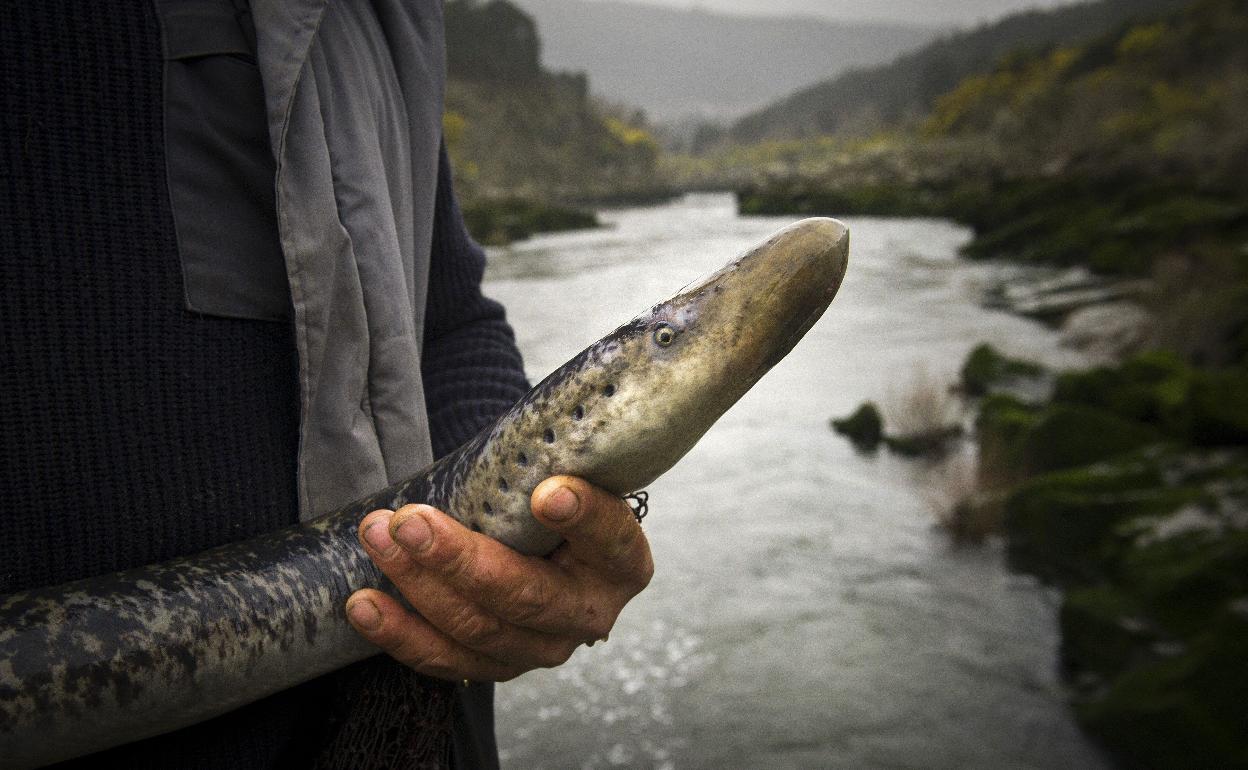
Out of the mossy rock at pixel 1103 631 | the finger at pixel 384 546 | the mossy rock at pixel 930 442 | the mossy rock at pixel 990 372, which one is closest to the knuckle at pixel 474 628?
the finger at pixel 384 546

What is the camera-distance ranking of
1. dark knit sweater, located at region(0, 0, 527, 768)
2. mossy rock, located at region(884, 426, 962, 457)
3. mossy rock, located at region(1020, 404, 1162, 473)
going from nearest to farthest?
dark knit sweater, located at region(0, 0, 527, 768)
mossy rock, located at region(1020, 404, 1162, 473)
mossy rock, located at region(884, 426, 962, 457)

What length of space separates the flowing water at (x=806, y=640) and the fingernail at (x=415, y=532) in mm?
3601

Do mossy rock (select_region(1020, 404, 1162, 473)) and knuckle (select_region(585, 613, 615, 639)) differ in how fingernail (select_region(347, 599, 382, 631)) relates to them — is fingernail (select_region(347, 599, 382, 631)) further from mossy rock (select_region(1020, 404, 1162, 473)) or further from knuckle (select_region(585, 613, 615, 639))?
mossy rock (select_region(1020, 404, 1162, 473))

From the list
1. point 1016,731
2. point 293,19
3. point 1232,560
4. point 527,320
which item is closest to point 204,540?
point 293,19

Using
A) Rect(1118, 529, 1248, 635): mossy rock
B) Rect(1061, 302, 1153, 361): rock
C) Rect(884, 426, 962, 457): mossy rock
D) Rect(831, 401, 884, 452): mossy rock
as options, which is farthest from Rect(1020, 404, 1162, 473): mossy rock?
Rect(1061, 302, 1153, 361): rock

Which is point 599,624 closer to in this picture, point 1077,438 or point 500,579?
point 500,579

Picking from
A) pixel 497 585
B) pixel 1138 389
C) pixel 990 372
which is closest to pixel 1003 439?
pixel 1138 389

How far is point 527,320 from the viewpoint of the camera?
20.1 meters

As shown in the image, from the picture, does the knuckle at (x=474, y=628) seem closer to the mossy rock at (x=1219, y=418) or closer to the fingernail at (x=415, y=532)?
the fingernail at (x=415, y=532)

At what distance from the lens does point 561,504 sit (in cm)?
128

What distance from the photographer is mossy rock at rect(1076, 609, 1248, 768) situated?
Answer: 409cm

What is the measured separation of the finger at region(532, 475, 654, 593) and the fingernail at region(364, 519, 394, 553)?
0.23 metres

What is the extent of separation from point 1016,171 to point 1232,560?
39456 mm

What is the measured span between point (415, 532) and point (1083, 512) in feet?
22.1
